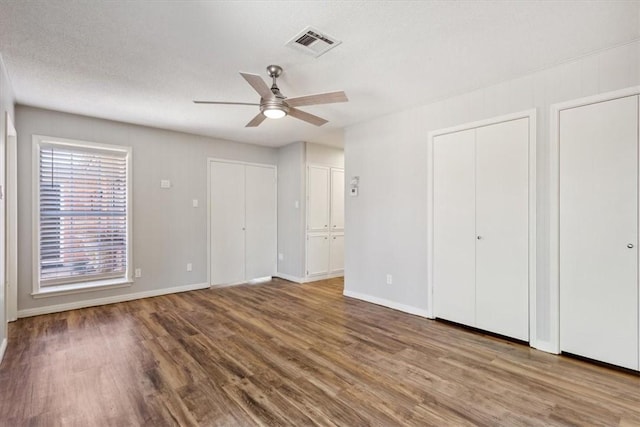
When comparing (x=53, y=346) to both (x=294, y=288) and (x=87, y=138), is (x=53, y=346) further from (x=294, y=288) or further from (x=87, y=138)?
(x=294, y=288)

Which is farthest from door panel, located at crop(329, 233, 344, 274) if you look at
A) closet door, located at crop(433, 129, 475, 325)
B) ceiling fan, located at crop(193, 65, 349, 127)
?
ceiling fan, located at crop(193, 65, 349, 127)

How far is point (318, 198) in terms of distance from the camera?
577cm

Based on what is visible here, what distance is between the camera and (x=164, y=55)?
254 centimetres

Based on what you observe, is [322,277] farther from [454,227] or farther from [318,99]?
[318,99]

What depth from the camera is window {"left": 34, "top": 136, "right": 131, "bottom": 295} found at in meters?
3.88

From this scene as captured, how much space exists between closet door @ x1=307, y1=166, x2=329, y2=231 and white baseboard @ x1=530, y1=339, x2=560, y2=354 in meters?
3.60

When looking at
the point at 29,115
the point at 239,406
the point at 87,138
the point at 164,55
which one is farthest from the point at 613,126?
the point at 29,115

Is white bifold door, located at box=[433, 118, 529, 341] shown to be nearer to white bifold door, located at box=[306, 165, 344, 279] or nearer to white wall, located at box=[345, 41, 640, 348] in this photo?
white wall, located at box=[345, 41, 640, 348]

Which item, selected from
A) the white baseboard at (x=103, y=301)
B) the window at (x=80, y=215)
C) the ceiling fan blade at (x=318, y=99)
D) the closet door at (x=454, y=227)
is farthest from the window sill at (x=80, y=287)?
the closet door at (x=454, y=227)

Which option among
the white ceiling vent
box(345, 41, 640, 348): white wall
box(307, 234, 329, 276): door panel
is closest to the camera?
the white ceiling vent

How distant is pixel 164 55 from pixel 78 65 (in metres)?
0.83

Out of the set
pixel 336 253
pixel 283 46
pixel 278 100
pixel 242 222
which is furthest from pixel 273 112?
pixel 336 253

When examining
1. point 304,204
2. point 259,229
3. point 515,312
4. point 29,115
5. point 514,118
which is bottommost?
point 515,312

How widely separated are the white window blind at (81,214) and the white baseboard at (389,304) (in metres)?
3.25
